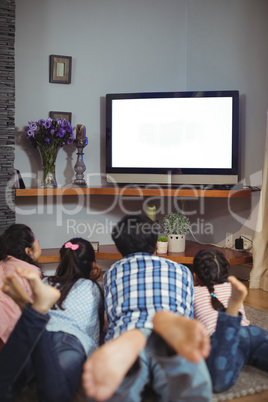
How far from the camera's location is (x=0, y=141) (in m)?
3.05

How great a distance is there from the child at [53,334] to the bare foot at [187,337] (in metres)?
0.41

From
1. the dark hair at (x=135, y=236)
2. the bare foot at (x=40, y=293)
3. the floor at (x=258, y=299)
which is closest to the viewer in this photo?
the bare foot at (x=40, y=293)

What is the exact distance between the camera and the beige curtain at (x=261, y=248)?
3.18 metres

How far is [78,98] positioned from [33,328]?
2606 millimetres

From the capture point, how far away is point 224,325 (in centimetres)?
155

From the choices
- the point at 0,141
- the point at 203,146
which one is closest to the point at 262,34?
the point at 203,146

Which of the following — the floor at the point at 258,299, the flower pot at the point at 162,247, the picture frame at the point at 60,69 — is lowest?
the floor at the point at 258,299

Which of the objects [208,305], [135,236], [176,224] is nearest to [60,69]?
[176,224]

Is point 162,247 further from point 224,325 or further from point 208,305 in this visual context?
point 224,325

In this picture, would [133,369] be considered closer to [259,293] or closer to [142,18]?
[259,293]

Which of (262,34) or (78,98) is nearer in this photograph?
(262,34)

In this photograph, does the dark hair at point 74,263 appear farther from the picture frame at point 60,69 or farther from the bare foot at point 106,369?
the picture frame at point 60,69

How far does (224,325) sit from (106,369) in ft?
1.98

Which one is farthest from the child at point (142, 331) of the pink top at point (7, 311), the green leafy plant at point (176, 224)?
the green leafy plant at point (176, 224)
